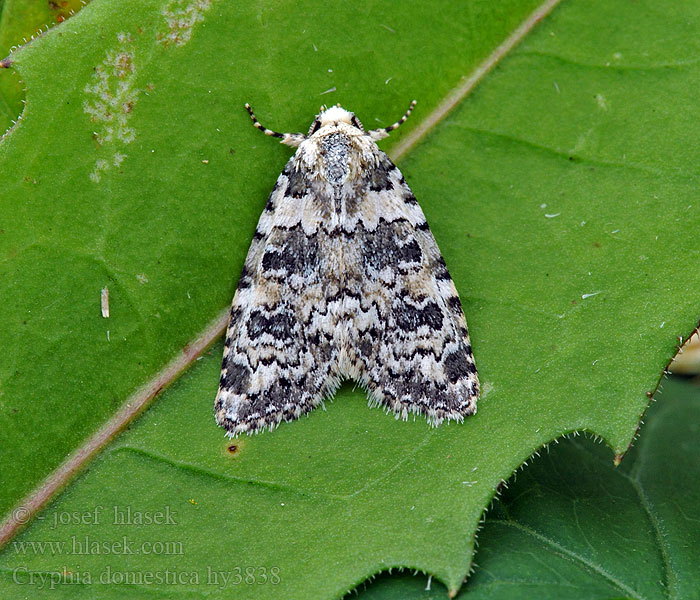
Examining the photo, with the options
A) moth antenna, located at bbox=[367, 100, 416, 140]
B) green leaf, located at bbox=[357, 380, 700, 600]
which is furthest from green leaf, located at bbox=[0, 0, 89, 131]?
green leaf, located at bbox=[357, 380, 700, 600]

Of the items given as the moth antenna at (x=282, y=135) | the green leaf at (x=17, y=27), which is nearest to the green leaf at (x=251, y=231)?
the moth antenna at (x=282, y=135)

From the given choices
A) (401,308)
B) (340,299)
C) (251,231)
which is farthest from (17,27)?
(401,308)

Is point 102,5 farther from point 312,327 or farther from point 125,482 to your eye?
point 125,482

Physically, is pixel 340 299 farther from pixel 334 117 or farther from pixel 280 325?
pixel 334 117

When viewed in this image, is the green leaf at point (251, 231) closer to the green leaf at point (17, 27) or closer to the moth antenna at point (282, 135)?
the moth antenna at point (282, 135)

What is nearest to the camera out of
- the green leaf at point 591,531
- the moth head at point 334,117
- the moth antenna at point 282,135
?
the green leaf at point 591,531

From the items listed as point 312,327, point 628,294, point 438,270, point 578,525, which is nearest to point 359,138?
point 438,270
